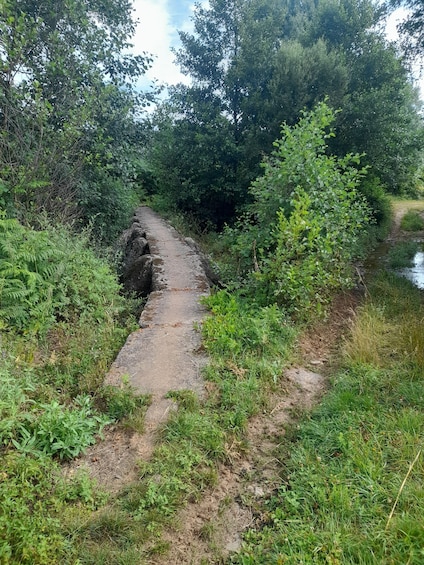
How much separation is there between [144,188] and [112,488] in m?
19.4

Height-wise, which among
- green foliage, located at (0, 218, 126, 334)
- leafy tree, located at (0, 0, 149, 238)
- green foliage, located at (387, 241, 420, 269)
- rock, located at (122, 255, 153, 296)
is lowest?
green foliage, located at (387, 241, 420, 269)

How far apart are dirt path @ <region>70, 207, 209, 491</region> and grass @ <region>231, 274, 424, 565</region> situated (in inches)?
41.7

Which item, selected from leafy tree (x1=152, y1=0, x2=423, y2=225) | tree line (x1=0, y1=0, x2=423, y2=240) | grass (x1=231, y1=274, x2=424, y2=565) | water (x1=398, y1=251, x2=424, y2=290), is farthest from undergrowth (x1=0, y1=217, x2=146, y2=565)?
leafy tree (x1=152, y1=0, x2=423, y2=225)

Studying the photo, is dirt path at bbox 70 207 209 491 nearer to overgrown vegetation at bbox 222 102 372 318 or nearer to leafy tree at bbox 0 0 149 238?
overgrown vegetation at bbox 222 102 372 318

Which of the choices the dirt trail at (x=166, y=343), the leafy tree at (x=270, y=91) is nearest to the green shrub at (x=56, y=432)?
the dirt trail at (x=166, y=343)

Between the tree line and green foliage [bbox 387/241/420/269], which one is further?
green foliage [bbox 387/241/420/269]

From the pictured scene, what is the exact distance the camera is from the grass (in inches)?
78.6

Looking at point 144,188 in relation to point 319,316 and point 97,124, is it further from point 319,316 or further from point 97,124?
point 319,316

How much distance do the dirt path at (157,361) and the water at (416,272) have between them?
508 cm

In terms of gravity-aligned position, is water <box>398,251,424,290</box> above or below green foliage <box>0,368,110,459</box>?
below

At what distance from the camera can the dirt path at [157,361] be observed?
269 centimetres

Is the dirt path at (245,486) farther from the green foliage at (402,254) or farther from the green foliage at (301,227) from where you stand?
the green foliage at (402,254)

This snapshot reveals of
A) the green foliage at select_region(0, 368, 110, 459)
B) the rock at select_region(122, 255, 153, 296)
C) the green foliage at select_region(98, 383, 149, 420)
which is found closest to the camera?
the green foliage at select_region(0, 368, 110, 459)

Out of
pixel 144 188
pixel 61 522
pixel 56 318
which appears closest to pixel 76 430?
pixel 61 522
